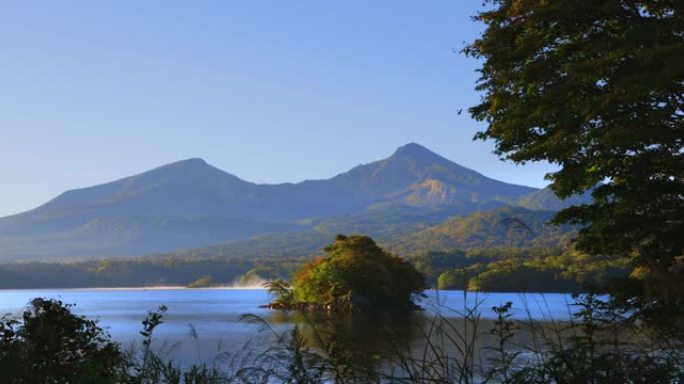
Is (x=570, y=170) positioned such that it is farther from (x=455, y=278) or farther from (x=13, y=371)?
(x=455, y=278)

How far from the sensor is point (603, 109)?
18250mm

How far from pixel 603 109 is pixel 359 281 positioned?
94.2 metres

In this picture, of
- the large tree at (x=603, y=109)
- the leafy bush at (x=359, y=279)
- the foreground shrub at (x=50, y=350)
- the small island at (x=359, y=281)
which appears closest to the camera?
the foreground shrub at (x=50, y=350)

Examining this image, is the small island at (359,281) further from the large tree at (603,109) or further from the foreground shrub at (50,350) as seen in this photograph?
the foreground shrub at (50,350)

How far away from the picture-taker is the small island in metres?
111

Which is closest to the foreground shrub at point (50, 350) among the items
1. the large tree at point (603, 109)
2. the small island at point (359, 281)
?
the large tree at point (603, 109)

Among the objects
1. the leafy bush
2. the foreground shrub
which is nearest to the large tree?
the foreground shrub

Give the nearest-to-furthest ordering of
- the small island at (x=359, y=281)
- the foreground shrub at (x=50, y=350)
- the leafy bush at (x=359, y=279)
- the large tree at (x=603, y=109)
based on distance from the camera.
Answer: the foreground shrub at (x=50, y=350) < the large tree at (x=603, y=109) < the small island at (x=359, y=281) < the leafy bush at (x=359, y=279)

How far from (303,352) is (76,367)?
3842 millimetres

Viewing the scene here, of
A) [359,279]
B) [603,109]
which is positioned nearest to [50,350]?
[603,109]

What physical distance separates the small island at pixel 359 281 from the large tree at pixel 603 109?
87112mm

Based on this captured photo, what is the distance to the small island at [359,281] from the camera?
110562mm

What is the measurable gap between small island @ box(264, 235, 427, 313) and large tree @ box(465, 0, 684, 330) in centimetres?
8711

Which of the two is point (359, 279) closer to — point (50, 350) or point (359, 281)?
point (359, 281)
